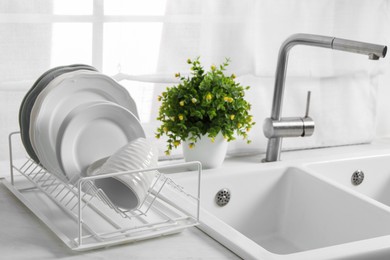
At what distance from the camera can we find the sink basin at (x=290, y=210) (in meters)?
1.63

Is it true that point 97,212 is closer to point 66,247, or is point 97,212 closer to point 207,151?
point 66,247

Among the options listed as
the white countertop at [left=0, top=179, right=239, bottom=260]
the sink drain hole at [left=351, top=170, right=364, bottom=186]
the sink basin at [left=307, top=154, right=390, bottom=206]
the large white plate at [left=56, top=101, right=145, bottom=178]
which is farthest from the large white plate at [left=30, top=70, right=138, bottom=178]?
the sink drain hole at [left=351, top=170, right=364, bottom=186]

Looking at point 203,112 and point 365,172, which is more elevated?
→ point 203,112

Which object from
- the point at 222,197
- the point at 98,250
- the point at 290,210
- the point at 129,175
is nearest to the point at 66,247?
the point at 98,250

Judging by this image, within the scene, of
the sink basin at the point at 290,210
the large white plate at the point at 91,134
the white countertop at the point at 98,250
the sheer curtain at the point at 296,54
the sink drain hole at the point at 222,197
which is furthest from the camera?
the sheer curtain at the point at 296,54

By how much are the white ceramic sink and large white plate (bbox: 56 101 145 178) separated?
269 millimetres

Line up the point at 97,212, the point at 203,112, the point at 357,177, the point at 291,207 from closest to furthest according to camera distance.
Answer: the point at 97,212
the point at 203,112
the point at 291,207
the point at 357,177

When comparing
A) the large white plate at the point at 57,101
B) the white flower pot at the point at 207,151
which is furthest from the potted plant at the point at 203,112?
the large white plate at the point at 57,101

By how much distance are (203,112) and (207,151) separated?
11 centimetres

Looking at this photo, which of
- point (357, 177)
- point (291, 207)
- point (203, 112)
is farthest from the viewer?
point (357, 177)

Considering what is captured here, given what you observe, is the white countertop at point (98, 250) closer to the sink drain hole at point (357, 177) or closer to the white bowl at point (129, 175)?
the white bowl at point (129, 175)

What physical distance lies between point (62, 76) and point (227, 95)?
0.45 meters

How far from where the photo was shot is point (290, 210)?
5.99ft

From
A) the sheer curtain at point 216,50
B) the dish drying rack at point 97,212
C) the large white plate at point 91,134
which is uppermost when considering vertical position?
the sheer curtain at point 216,50
